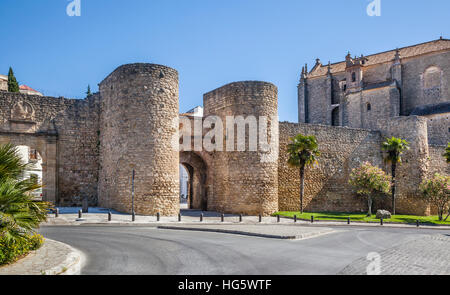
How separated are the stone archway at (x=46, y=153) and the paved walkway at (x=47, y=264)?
15.9m

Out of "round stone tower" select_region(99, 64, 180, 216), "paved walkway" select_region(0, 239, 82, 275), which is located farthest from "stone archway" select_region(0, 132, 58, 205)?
"paved walkway" select_region(0, 239, 82, 275)

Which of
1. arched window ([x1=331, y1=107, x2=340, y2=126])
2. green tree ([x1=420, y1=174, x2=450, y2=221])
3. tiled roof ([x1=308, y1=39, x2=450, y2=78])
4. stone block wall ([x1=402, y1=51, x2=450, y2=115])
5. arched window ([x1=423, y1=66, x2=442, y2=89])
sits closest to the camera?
green tree ([x1=420, y1=174, x2=450, y2=221])

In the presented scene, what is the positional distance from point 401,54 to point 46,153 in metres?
47.7

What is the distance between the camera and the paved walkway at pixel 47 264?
23.3ft

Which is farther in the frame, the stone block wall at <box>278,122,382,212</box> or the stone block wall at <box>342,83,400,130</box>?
the stone block wall at <box>342,83,400,130</box>

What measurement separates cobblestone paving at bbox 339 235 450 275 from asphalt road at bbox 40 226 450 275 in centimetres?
36

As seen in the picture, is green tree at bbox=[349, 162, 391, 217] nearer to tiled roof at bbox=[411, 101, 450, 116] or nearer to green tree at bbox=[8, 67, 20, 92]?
tiled roof at bbox=[411, 101, 450, 116]

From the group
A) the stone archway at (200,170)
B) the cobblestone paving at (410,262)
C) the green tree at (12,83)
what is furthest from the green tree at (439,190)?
the green tree at (12,83)

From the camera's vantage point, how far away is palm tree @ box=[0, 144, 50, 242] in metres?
7.77

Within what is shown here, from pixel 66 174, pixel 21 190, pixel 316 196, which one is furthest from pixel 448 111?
pixel 21 190

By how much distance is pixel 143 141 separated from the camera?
23344mm
